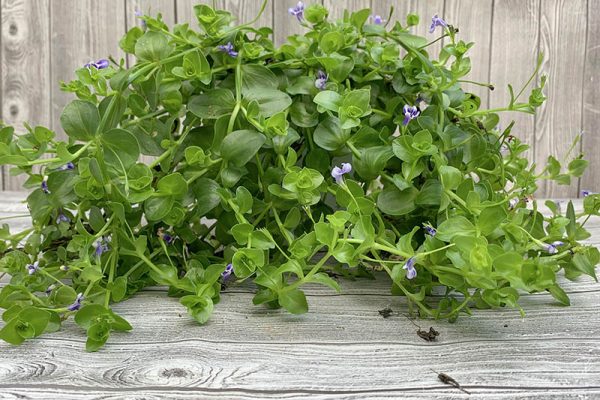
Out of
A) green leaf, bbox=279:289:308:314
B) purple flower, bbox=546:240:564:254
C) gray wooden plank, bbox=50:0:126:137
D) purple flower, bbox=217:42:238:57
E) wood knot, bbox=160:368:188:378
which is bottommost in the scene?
Answer: wood knot, bbox=160:368:188:378

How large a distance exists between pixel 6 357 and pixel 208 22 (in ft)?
1.07

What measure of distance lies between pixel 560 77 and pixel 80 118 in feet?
5.30

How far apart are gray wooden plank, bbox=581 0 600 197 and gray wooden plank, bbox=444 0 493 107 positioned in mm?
288

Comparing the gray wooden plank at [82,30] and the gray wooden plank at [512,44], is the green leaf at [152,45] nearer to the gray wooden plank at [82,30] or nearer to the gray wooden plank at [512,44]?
the gray wooden plank at [82,30]

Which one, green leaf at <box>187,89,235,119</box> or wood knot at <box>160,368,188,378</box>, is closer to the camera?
wood knot at <box>160,368,188,378</box>

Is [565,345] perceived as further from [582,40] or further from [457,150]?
[582,40]

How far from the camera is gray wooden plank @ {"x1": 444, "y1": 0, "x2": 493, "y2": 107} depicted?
1.79 meters

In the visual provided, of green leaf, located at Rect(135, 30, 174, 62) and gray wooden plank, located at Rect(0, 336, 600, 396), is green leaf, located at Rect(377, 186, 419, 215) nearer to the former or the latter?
gray wooden plank, located at Rect(0, 336, 600, 396)

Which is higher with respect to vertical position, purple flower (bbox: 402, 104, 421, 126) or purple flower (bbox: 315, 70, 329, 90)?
purple flower (bbox: 315, 70, 329, 90)

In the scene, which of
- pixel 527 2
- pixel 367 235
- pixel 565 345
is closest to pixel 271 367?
pixel 367 235

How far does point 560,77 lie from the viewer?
1.87 meters

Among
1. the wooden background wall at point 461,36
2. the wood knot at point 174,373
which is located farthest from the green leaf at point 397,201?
the wooden background wall at point 461,36

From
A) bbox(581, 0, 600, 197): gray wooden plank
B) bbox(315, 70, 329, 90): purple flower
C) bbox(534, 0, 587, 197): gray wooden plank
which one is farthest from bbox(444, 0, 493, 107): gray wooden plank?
bbox(315, 70, 329, 90): purple flower

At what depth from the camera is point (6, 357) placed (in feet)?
1.62
